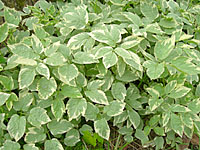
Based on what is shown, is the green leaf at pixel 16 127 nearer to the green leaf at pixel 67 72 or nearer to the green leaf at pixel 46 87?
the green leaf at pixel 46 87

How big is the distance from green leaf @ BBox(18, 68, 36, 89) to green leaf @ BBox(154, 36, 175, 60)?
0.92m

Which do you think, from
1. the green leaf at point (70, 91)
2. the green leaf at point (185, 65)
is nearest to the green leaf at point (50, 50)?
the green leaf at point (70, 91)

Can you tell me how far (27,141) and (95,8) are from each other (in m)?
1.29

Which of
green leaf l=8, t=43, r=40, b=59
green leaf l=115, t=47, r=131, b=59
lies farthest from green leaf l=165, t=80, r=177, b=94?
green leaf l=8, t=43, r=40, b=59

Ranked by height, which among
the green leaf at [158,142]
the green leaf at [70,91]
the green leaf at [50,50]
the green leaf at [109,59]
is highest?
the green leaf at [50,50]

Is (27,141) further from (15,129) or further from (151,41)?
(151,41)

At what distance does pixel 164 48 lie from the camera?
1776 mm

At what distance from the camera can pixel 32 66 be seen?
1669 millimetres

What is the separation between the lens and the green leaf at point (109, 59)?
163 centimetres

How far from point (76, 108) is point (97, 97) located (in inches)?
6.7

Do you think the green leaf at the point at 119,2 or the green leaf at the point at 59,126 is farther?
the green leaf at the point at 119,2

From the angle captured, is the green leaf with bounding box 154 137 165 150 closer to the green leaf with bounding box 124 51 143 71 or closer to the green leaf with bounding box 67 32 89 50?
the green leaf with bounding box 124 51 143 71

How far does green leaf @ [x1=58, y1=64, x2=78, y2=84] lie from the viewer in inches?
64.2

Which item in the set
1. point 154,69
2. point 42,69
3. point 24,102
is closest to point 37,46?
point 42,69
